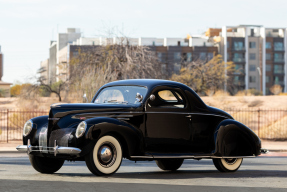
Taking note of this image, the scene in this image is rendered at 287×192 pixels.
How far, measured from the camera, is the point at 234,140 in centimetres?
1286

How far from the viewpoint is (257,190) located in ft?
32.3

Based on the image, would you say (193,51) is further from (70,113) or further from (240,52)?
(70,113)

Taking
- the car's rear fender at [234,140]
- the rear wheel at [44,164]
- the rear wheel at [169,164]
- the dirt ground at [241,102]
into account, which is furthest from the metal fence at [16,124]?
the car's rear fender at [234,140]

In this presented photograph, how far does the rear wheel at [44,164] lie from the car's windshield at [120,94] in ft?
5.36

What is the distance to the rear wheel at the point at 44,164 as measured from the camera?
39.8 feet

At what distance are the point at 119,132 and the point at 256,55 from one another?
453 ft

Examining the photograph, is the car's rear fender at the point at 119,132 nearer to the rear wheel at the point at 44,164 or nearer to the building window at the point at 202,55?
the rear wheel at the point at 44,164

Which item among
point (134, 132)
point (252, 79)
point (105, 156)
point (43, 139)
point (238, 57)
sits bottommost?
point (105, 156)

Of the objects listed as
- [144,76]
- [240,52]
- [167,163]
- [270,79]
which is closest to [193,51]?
[240,52]

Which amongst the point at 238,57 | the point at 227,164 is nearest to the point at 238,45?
the point at 238,57

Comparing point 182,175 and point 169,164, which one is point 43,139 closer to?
point 182,175

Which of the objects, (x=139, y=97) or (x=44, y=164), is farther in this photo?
(x=44, y=164)

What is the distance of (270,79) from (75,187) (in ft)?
463

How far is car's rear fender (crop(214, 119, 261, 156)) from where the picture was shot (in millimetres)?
12664
